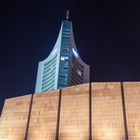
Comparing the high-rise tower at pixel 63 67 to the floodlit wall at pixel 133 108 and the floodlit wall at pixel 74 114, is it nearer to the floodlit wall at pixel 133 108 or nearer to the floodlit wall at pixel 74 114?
the floodlit wall at pixel 74 114

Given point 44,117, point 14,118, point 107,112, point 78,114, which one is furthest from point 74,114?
point 14,118

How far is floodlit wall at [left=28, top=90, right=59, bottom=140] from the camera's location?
41594 mm

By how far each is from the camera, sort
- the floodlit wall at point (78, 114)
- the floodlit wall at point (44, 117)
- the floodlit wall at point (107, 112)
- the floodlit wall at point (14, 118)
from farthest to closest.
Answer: the floodlit wall at point (14, 118) → the floodlit wall at point (44, 117) → the floodlit wall at point (78, 114) → the floodlit wall at point (107, 112)

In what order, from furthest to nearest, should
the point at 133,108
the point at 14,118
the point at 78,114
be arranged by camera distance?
1. the point at 14,118
2. the point at 78,114
3. the point at 133,108

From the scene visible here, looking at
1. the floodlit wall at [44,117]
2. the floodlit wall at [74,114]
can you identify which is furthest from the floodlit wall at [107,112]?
the floodlit wall at [44,117]

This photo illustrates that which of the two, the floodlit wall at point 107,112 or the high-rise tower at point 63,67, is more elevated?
the high-rise tower at point 63,67

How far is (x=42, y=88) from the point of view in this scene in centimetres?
12975

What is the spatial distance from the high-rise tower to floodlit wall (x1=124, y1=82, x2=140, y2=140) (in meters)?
71.1

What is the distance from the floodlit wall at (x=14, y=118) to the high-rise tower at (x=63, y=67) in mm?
66313

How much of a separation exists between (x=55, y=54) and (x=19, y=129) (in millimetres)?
85987

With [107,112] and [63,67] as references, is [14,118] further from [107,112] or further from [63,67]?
[63,67]

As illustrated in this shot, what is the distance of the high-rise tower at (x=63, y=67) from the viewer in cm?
11725

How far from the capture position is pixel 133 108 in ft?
135

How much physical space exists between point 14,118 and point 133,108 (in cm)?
1954
